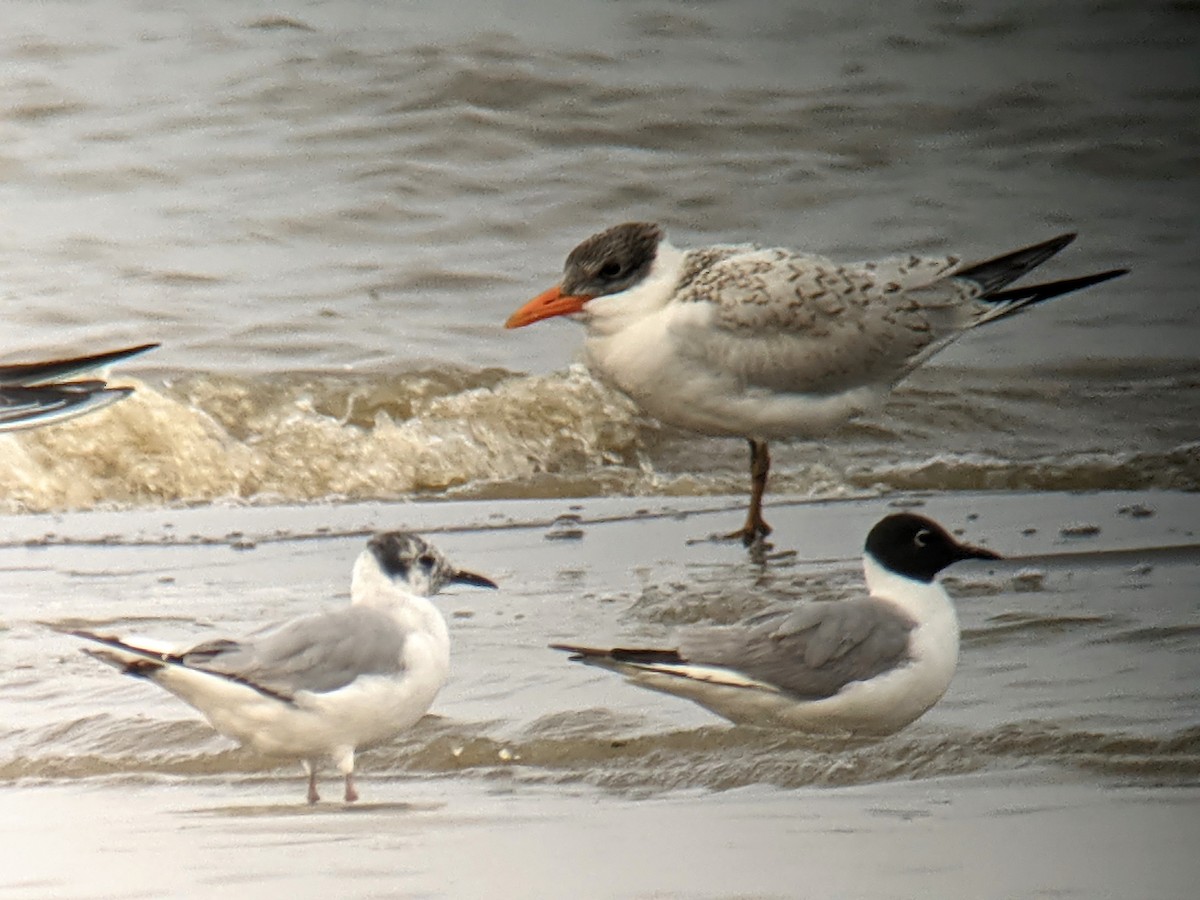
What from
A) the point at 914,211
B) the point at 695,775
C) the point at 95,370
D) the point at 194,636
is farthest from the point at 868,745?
the point at 95,370

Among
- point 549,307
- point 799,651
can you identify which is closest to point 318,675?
point 799,651

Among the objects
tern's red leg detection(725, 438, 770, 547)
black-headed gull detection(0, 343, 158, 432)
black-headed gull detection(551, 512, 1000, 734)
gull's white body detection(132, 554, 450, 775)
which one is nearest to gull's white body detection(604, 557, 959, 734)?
black-headed gull detection(551, 512, 1000, 734)

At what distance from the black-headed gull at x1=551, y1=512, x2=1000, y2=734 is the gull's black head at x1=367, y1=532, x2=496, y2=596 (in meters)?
0.19

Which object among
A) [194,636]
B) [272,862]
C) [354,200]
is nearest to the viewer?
[272,862]

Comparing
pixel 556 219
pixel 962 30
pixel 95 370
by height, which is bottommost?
pixel 95 370

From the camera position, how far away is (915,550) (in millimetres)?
2652

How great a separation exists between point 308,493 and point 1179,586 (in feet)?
4.92

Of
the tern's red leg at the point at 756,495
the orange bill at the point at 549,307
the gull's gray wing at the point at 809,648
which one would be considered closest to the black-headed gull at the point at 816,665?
the gull's gray wing at the point at 809,648

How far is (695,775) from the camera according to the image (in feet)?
8.34

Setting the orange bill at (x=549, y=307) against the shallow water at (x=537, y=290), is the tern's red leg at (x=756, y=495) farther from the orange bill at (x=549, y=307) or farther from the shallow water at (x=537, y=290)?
the orange bill at (x=549, y=307)

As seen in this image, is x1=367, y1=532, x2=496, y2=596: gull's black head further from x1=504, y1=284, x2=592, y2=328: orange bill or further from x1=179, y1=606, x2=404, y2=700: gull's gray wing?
x1=504, y1=284, x2=592, y2=328: orange bill

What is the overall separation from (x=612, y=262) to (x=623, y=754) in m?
1.07

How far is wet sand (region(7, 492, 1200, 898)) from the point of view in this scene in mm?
2355

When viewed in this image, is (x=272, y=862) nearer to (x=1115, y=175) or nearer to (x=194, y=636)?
(x=194, y=636)
